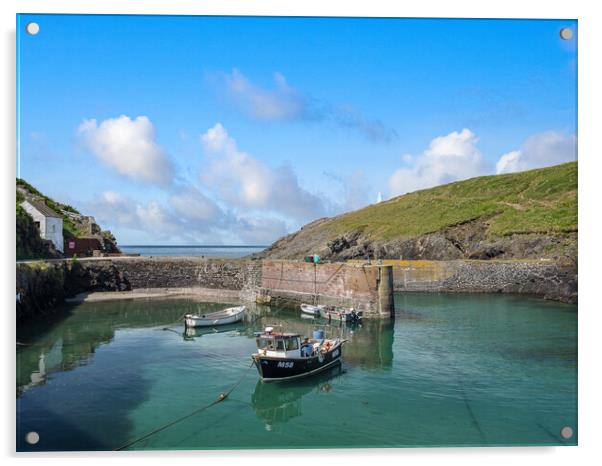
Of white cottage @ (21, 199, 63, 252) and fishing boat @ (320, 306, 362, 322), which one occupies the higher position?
white cottage @ (21, 199, 63, 252)

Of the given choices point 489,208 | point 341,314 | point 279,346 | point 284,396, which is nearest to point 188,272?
point 341,314

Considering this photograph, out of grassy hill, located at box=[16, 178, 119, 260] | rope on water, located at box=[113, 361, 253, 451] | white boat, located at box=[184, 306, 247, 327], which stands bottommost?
rope on water, located at box=[113, 361, 253, 451]

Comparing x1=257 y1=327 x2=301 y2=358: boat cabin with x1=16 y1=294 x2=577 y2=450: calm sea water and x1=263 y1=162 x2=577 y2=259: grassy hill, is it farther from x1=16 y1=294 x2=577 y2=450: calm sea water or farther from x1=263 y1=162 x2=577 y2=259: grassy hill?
x1=263 y1=162 x2=577 y2=259: grassy hill

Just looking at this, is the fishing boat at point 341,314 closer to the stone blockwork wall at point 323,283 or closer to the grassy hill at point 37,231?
the stone blockwork wall at point 323,283

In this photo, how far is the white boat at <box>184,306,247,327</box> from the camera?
119 ft

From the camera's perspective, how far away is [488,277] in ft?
175

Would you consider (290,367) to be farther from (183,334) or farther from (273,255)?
(273,255)

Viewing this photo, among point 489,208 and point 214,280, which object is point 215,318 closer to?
point 214,280

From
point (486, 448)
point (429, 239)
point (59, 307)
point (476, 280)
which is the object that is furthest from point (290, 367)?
point (429, 239)

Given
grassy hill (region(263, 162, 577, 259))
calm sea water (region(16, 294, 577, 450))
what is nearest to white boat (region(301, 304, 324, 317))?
calm sea water (region(16, 294, 577, 450))

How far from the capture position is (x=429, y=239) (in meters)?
66.9

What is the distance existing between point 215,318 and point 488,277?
31400 millimetres

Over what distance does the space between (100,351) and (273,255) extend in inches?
2004

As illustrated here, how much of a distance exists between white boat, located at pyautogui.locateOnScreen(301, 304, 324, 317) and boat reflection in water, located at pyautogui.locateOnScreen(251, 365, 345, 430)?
15.9 metres
